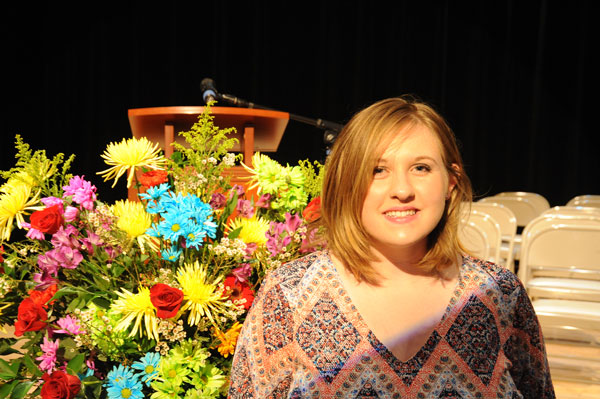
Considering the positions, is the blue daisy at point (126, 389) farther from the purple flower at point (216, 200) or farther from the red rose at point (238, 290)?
the purple flower at point (216, 200)

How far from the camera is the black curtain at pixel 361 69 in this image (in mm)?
7156

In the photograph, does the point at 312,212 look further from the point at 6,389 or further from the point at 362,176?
the point at 6,389

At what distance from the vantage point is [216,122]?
89.0 inches

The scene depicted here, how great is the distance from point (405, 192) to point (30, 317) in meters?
0.72

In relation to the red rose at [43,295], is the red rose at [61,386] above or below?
below

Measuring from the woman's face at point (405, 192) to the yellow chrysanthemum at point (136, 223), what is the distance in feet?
1.38

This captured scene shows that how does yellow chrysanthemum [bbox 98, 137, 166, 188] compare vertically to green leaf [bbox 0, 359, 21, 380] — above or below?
above

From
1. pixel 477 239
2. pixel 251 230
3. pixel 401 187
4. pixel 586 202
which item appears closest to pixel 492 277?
pixel 401 187

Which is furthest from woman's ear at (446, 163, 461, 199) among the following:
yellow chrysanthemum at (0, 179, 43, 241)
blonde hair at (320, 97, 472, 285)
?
yellow chrysanthemum at (0, 179, 43, 241)

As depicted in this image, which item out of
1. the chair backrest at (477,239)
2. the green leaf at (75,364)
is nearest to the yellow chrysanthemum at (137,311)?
the green leaf at (75,364)

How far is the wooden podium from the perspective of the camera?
2057mm

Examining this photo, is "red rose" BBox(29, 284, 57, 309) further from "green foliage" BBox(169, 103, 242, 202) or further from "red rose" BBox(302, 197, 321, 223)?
"red rose" BBox(302, 197, 321, 223)

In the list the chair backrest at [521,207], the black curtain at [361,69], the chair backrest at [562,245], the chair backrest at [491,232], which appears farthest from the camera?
the black curtain at [361,69]

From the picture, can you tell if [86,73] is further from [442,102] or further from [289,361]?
[289,361]
